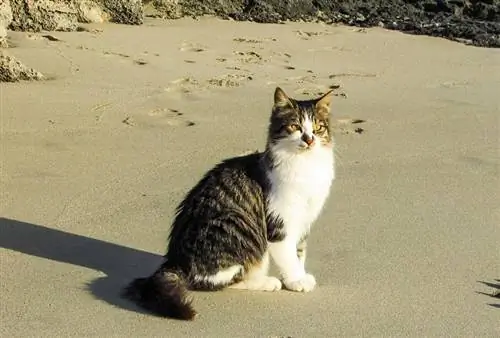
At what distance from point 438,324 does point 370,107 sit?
3.77 meters

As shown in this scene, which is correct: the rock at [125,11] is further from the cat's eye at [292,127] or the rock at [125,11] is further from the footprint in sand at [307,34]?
the cat's eye at [292,127]

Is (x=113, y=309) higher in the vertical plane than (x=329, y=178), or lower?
lower

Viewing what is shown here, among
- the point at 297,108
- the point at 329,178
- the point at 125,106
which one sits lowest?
the point at 125,106

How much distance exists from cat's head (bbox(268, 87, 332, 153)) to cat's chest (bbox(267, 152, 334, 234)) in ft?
0.33

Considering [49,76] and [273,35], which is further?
[273,35]

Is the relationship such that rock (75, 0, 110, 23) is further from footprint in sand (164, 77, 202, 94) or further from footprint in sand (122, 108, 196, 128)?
footprint in sand (122, 108, 196, 128)

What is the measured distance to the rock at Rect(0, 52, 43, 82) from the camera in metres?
7.45

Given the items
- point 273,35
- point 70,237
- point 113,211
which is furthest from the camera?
point 273,35

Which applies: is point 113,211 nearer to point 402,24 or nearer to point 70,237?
point 70,237

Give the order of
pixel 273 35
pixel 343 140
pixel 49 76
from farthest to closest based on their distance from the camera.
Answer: pixel 273 35
pixel 49 76
pixel 343 140

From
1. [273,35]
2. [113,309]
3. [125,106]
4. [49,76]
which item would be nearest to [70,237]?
[113,309]

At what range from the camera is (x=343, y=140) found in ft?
22.0

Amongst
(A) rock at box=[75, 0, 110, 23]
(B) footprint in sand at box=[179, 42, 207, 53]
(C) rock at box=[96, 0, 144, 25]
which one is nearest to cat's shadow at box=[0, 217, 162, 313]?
(B) footprint in sand at box=[179, 42, 207, 53]

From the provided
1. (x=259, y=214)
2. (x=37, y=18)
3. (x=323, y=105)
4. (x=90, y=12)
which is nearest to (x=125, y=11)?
(x=90, y=12)
